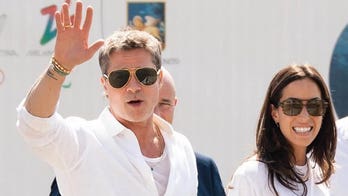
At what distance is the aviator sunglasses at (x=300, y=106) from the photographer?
2426 mm

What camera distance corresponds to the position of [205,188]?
2.38 metres

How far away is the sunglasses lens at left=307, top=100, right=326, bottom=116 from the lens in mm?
2436

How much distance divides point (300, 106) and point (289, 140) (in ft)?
0.42

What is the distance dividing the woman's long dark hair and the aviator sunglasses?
0.04 metres

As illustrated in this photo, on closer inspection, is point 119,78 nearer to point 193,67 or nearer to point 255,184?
point 255,184

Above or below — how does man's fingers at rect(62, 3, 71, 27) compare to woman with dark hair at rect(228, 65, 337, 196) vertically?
above

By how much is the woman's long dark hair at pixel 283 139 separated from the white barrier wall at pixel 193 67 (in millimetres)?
1412

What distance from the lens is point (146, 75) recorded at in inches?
78.5

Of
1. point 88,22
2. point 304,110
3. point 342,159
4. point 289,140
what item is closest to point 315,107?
point 304,110

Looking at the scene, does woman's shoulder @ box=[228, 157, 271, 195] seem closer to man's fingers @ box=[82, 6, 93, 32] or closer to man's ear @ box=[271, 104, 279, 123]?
man's ear @ box=[271, 104, 279, 123]

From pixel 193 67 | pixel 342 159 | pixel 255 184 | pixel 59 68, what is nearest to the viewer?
pixel 59 68

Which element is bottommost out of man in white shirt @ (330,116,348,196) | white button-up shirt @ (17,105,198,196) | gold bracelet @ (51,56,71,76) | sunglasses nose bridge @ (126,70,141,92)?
man in white shirt @ (330,116,348,196)

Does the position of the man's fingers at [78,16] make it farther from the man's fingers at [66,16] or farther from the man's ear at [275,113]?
the man's ear at [275,113]

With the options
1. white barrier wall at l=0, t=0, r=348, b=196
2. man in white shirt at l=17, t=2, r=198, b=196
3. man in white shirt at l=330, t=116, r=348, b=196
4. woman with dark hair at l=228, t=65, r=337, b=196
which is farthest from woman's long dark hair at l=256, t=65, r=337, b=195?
white barrier wall at l=0, t=0, r=348, b=196
